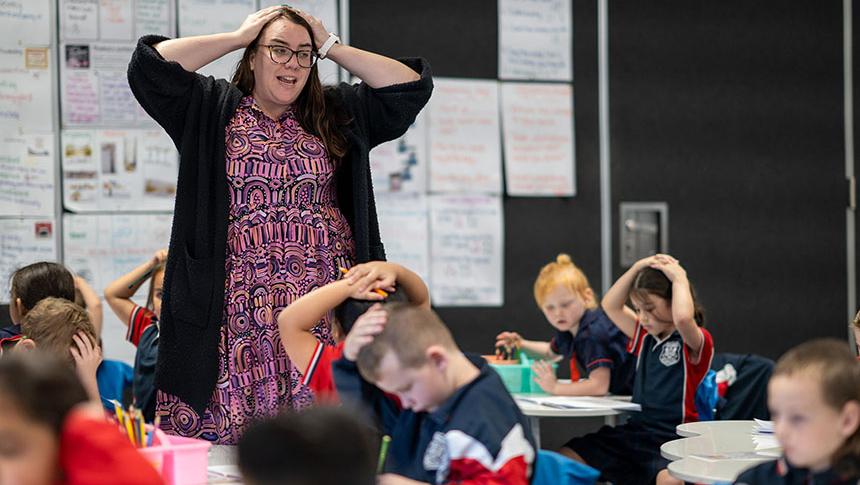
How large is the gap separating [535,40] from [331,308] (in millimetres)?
3447

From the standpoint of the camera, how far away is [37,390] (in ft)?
4.27

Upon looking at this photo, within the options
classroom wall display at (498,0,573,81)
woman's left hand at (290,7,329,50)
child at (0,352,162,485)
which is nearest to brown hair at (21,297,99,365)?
woman's left hand at (290,7,329,50)

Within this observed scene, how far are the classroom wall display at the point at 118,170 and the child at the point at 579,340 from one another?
5.49 ft

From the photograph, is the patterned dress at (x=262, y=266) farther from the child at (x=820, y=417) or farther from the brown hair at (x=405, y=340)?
the child at (x=820, y=417)

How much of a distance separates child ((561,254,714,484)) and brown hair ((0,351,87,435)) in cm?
286

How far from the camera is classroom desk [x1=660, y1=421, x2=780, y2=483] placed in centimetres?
224

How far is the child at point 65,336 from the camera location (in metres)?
2.82

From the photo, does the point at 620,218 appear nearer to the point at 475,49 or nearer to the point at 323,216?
the point at 475,49

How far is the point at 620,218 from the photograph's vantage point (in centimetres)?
Result: 572

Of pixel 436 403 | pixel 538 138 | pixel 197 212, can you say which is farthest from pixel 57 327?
pixel 538 138

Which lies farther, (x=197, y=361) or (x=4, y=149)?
(x=4, y=149)

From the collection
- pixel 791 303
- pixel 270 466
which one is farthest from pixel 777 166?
pixel 270 466

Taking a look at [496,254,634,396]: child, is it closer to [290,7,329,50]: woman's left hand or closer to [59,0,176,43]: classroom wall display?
[290,7,329,50]: woman's left hand

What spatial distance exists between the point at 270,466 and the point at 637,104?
15.6 feet
